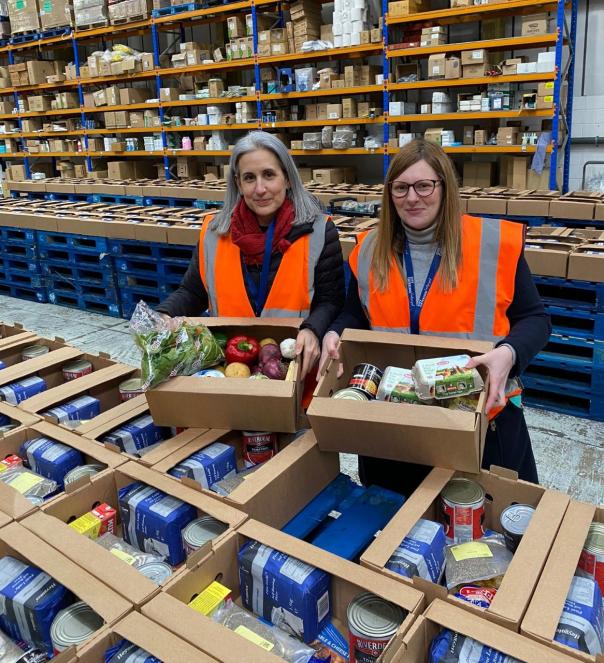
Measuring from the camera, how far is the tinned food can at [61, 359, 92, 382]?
2.11m

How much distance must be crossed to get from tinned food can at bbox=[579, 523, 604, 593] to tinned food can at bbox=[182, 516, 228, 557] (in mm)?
685

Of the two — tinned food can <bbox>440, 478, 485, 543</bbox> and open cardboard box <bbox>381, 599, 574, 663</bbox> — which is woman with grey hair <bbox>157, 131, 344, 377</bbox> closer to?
tinned food can <bbox>440, 478, 485, 543</bbox>

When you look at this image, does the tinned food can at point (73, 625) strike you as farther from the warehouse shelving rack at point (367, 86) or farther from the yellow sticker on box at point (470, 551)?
the warehouse shelving rack at point (367, 86)

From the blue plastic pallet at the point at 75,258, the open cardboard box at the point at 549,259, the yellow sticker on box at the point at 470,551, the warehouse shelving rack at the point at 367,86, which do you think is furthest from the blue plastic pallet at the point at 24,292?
the yellow sticker on box at the point at 470,551

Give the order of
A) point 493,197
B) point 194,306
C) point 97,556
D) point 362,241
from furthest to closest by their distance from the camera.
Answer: point 493,197 < point 194,306 < point 362,241 < point 97,556

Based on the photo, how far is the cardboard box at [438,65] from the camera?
6.33m

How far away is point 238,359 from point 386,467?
0.55 metres

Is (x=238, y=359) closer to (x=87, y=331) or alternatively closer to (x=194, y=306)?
(x=194, y=306)

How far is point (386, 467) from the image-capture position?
1.81 m

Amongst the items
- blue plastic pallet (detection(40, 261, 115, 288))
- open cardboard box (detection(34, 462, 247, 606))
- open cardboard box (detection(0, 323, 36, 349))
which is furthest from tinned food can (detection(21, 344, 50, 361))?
blue plastic pallet (detection(40, 261, 115, 288))

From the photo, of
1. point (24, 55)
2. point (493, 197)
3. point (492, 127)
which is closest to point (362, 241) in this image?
point (493, 197)

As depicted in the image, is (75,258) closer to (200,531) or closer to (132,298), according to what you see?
(132,298)

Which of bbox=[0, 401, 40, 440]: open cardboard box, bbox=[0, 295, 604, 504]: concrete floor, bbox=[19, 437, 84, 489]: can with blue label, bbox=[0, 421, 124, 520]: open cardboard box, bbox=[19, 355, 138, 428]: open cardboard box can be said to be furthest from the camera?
bbox=[0, 295, 604, 504]: concrete floor

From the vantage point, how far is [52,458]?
153 cm
